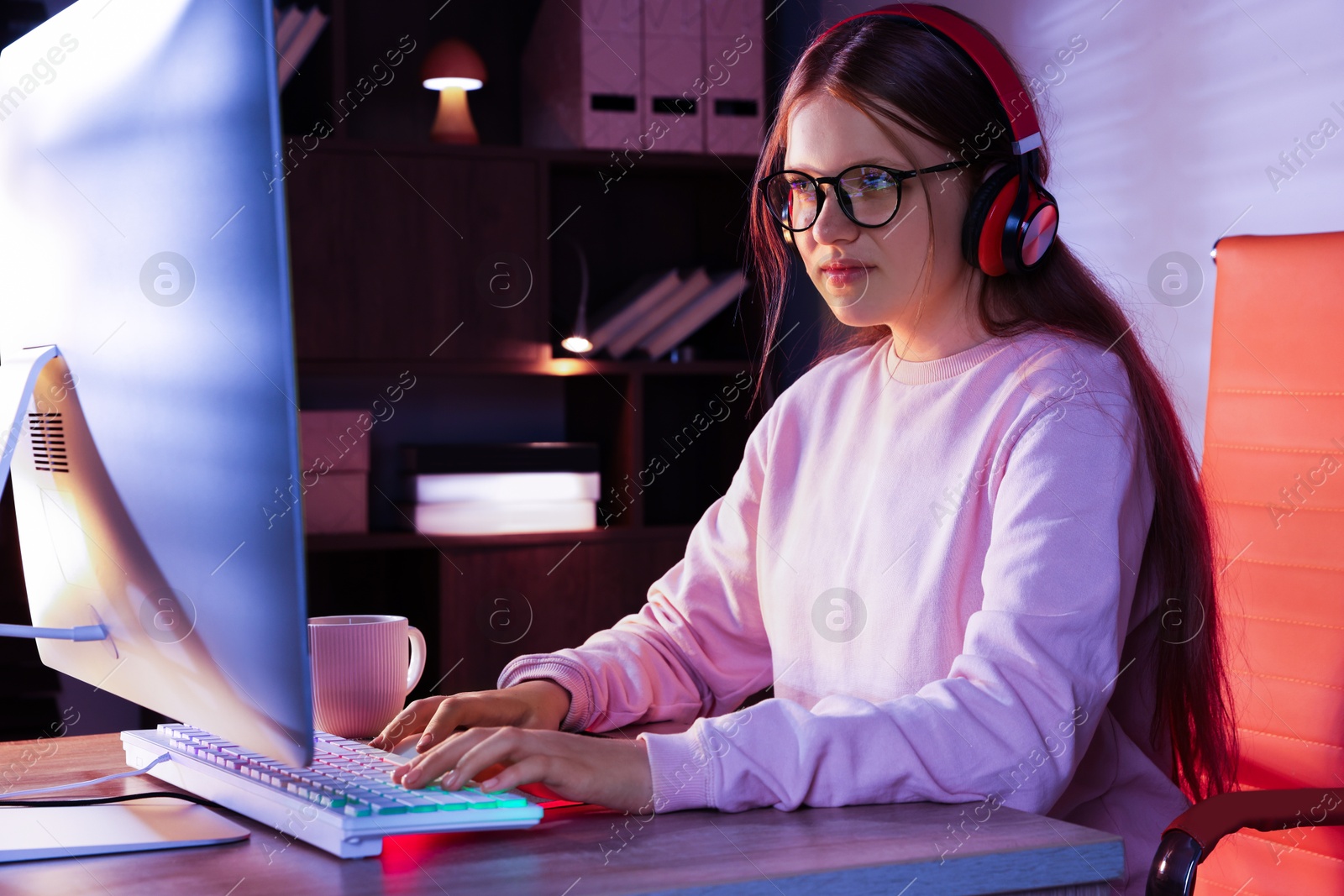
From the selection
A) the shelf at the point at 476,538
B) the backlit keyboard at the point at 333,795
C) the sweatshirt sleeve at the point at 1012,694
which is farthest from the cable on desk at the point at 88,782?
the shelf at the point at 476,538

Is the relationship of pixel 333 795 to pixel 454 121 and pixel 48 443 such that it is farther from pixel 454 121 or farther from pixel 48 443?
pixel 454 121

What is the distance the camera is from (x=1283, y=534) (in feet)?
4.32

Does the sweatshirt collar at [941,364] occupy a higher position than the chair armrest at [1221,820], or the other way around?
the sweatshirt collar at [941,364]

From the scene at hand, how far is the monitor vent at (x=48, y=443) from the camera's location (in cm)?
87

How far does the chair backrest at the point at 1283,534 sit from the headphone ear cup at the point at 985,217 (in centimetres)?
33

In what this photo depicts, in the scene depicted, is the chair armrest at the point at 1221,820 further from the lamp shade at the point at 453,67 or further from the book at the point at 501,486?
the lamp shade at the point at 453,67

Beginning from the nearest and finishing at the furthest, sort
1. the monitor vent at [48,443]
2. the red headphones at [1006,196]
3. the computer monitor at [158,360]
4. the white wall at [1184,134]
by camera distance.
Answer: the computer monitor at [158,360] < the monitor vent at [48,443] < the red headphones at [1006,196] < the white wall at [1184,134]

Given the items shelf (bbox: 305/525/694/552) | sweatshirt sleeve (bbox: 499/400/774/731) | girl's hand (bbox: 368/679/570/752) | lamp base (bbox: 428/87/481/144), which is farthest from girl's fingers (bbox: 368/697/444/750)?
lamp base (bbox: 428/87/481/144)

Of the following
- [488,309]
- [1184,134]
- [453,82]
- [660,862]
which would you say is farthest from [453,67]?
[660,862]

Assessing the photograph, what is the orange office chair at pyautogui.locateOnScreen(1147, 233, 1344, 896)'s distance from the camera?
4.14 ft

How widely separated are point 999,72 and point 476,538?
6.25ft

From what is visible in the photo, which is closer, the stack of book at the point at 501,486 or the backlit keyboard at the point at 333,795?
the backlit keyboard at the point at 333,795

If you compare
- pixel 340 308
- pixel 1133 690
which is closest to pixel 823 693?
pixel 1133 690

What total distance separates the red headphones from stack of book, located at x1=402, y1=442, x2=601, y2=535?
1809mm
